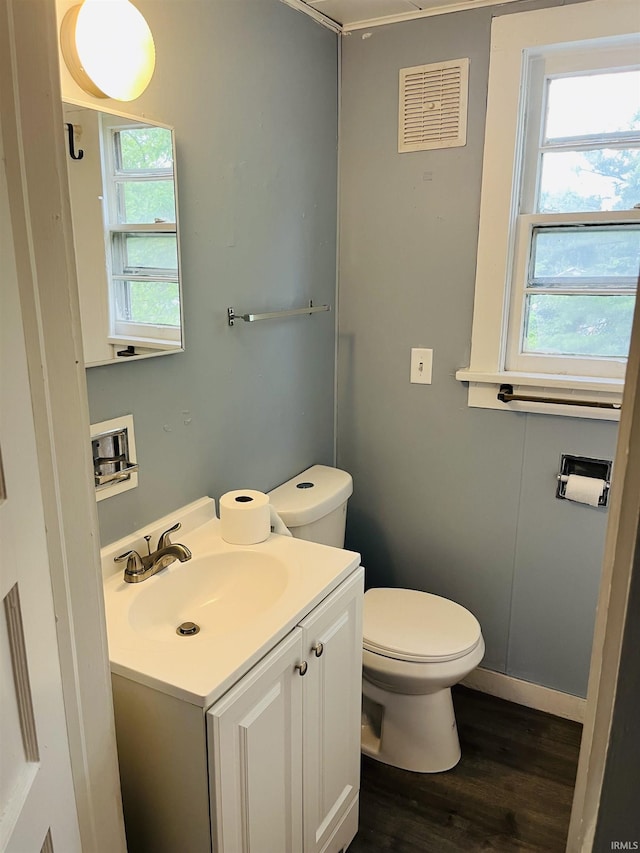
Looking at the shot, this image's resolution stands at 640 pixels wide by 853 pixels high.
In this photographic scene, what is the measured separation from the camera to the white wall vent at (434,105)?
198cm

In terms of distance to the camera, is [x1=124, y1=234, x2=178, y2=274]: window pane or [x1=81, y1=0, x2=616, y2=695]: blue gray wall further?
[x1=81, y1=0, x2=616, y2=695]: blue gray wall

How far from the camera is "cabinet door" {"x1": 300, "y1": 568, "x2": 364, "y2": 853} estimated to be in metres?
1.44

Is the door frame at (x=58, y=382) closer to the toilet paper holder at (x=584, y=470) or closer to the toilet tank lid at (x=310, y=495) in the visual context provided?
the toilet tank lid at (x=310, y=495)

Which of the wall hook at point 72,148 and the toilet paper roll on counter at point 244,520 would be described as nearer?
the wall hook at point 72,148

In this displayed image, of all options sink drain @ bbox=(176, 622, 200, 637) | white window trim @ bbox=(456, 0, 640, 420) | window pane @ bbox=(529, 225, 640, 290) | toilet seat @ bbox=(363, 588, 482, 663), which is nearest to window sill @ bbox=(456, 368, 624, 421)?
white window trim @ bbox=(456, 0, 640, 420)

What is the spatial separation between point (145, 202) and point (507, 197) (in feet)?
3.59

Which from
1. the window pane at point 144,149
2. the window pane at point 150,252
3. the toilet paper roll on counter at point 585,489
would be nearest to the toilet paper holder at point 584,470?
the toilet paper roll on counter at point 585,489

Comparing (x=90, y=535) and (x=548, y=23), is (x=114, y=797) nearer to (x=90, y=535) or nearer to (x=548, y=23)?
(x=90, y=535)

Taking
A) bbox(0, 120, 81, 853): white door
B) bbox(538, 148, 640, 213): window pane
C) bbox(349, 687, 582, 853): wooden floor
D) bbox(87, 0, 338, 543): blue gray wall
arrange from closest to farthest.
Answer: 1. bbox(0, 120, 81, 853): white door
2. bbox(87, 0, 338, 543): blue gray wall
3. bbox(349, 687, 582, 853): wooden floor
4. bbox(538, 148, 640, 213): window pane

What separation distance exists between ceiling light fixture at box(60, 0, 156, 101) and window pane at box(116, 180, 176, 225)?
0.18 meters

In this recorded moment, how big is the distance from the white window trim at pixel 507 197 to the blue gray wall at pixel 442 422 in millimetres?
42

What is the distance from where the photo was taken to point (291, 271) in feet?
6.71

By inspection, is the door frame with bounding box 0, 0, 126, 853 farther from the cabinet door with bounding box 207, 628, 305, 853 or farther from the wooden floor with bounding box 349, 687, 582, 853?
the wooden floor with bounding box 349, 687, 582, 853

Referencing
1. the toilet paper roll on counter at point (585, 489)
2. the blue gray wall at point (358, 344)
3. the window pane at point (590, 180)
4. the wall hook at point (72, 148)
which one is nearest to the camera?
the wall hook at point (72, 148)
